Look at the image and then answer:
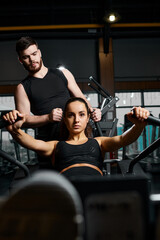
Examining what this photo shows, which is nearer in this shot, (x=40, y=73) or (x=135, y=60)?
(x=40, y=73)

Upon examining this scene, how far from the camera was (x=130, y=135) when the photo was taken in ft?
3.78

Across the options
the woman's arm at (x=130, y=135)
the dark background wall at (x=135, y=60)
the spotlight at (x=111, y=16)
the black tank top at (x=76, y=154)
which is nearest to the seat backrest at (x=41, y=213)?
the woman's arm at (x=130, y=135)

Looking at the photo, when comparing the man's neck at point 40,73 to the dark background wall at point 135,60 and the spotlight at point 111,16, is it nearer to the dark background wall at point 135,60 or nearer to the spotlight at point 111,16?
the spotlight at point 111,16

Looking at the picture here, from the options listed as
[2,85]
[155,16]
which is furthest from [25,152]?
[155,16]

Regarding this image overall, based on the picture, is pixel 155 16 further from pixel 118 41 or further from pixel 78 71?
pixel 78 71

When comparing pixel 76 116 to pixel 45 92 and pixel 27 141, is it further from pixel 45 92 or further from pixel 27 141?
pixel 45 92

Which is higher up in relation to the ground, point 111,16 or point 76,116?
point 111,16

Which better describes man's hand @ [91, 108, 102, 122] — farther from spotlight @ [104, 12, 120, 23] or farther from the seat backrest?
spotlight @ [104, 12, 120, 23]

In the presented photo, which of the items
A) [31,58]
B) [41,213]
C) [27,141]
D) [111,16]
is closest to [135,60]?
[111,16]

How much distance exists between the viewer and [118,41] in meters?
5.88

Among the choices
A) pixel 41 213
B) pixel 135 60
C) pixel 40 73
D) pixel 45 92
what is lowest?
pixel 41 213

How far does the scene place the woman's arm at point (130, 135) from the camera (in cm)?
99

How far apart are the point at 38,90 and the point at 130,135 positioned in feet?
2.33

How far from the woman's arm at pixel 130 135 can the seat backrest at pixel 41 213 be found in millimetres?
797
